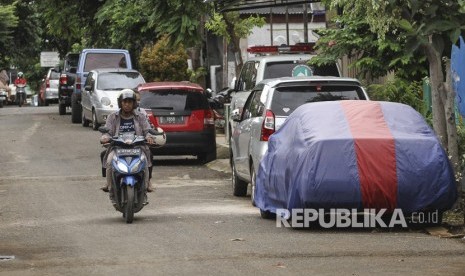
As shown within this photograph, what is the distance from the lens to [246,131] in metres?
18.4

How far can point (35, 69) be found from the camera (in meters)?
89.8

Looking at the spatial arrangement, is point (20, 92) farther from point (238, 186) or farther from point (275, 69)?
point (238, 186)

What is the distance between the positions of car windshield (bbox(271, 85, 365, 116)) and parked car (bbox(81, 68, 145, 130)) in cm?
1708

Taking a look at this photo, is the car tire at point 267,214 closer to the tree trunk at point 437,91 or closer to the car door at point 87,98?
the tree trunk at point 437,91

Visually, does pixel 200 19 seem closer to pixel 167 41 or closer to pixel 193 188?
pixel 167 41

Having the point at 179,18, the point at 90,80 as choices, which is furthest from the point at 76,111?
the point at 179,18

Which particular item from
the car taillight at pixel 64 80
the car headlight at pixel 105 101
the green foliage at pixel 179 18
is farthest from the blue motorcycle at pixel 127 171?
the car taillight at pixel 64 80

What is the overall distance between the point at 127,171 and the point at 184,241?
2671 mm

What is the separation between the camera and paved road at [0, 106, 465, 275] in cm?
1138

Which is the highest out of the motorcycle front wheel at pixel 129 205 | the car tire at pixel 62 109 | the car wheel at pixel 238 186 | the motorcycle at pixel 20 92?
the motorcycle front wheel at pixel 129 205

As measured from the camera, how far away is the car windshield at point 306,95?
1692 centimetres

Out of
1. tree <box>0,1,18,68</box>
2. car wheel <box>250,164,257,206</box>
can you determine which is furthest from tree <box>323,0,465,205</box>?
tree <box>0,1,18,68</box>

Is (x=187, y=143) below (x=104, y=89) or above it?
below

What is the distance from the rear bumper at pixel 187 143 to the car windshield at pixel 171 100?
0.57 m
